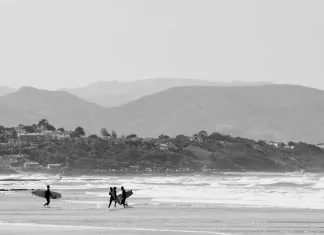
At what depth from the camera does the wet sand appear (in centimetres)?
4362

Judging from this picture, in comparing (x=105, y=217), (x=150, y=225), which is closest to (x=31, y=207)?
(x=105, y=217)

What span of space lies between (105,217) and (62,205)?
13087 mm

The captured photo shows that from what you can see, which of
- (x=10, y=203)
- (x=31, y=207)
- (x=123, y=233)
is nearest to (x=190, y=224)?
(x=123, y=233)

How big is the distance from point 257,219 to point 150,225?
20.5 feet

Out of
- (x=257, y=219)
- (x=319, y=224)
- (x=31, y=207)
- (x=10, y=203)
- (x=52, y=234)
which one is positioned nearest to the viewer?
(x=52, y=234)

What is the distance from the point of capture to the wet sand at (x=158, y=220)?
143 ft

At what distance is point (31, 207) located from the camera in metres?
62.3

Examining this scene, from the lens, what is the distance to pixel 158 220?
4953cm

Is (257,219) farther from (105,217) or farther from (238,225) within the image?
(105,217)

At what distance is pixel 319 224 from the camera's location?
4572 cm

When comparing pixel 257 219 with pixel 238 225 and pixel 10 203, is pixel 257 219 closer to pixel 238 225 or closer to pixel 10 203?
pixel 238 225

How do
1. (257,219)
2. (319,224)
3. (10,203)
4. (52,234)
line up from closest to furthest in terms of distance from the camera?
(52,234) → (319,224) → (257,219) → (10,203)

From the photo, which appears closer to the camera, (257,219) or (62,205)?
(257,219)

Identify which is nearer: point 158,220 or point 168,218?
point 158,220
